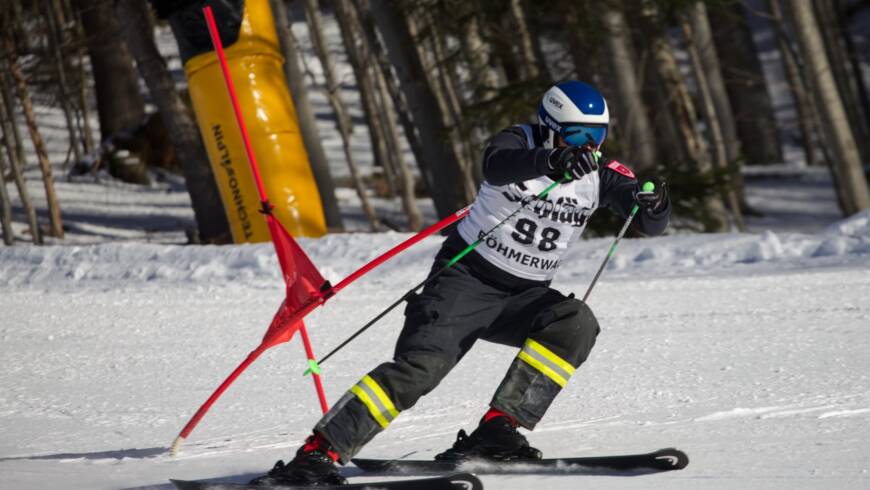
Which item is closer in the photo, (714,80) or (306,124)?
(306,124)

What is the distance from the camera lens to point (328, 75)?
19.8m

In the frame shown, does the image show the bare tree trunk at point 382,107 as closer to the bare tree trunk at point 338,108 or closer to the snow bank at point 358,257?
the bare tree trunk at point 338,108

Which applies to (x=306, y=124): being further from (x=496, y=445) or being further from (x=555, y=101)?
(x=496, y=445)

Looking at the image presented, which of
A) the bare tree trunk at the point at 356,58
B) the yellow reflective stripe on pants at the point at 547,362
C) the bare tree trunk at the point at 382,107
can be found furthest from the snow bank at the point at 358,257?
the bare tree trunk at the point at 356,58

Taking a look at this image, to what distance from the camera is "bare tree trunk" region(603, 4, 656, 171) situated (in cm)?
1227

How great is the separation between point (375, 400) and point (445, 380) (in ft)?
6.70

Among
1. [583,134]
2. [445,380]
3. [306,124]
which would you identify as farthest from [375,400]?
[306,124]

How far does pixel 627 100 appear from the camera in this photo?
493 inches

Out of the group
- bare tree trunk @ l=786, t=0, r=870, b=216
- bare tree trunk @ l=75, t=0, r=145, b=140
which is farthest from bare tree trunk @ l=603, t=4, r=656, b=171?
bare tree trunk @ l=75, t=0, r=145, b=140

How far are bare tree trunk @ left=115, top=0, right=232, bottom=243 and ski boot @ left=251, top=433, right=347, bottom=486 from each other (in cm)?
933

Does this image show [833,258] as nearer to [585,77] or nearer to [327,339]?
[327,339]

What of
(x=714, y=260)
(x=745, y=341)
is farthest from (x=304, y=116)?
(x=745, y=341)

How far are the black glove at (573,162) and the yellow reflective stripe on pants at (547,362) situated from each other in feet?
2.14

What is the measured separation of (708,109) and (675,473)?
1309 cm
